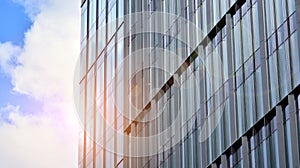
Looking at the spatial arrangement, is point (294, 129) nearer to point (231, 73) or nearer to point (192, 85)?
point (231, 73)

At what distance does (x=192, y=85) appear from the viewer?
4834cm

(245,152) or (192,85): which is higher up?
(192,85)

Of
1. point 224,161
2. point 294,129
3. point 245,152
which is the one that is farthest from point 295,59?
point 224,161

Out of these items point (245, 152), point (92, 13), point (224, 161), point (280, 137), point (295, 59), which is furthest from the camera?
point (92, 13)

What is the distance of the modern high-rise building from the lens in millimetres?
38438

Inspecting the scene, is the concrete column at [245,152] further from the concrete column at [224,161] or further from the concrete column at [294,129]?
the concrete column at [294,129]

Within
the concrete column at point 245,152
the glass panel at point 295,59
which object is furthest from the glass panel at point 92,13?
the glass panel at point 295,59

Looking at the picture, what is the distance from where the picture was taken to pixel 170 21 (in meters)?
52.7

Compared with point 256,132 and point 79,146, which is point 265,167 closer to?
point 256,132

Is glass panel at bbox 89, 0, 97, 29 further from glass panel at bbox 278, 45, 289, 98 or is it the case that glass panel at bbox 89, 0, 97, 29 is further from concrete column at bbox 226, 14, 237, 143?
glass panel at bbox 278, 45, 289, 98

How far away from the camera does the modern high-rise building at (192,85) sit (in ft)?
126

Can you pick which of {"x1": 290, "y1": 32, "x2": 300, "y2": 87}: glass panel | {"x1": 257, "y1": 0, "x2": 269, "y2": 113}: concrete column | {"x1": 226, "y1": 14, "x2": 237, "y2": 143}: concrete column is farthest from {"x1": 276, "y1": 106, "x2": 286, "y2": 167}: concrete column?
{"x1": 226, "y1": 14, "x2": 237, "y2": 143}: concrete column

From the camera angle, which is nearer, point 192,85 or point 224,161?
point 224,161

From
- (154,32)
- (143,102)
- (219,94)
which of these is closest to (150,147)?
(143,102)
